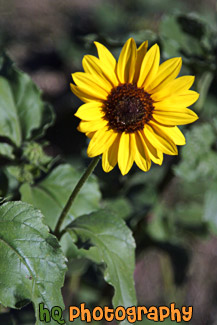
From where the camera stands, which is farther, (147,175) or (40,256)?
(147,175)

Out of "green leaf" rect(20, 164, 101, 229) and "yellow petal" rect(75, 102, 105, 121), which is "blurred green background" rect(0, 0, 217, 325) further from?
"yellow petal" rect(75, 102, 105, 121)

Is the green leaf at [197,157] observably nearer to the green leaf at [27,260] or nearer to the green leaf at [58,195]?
the green leaf at [58,195]

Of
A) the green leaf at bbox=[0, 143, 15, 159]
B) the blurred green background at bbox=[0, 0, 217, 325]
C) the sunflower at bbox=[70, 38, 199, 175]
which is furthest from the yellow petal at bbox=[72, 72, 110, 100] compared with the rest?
the blurred green background at bbox=[0, 0, 217, 325]

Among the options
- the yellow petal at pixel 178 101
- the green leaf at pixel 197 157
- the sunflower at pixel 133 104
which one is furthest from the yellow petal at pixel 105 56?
the green leaf at pixel 197 157

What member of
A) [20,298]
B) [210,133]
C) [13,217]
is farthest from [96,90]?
[210,133]

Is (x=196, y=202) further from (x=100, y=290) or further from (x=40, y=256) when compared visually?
(x=40, y=256)
